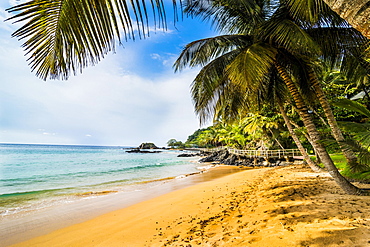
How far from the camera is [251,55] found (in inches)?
151

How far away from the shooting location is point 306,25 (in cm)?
425

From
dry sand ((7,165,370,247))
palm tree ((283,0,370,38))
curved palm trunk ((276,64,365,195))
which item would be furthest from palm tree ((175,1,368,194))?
palm tree ((283,0,370,38))

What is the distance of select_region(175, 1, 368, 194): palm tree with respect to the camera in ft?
12.3

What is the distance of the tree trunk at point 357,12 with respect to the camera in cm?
110

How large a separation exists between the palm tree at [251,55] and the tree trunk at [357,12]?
2.49 meters

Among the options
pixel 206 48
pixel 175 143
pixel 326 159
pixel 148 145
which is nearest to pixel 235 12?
pixel 206 48

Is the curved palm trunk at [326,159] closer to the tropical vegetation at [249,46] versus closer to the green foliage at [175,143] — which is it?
the tropical vegetation at [249,46]

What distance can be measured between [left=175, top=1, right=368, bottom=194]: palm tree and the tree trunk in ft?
8.15

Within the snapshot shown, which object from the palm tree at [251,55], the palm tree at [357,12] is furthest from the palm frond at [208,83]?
the palm tree at [357,12]

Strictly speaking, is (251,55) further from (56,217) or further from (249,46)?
(56,217)

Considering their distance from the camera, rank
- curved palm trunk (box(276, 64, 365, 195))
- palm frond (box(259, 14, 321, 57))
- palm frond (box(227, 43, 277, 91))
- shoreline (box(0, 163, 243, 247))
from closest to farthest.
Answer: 1. palm frond (box(259, 14, 321, 57))
2. palm frond (box(227, 43, 277, 91))
3. curved palm trunk (box(276, 64, 365, 195))
4. shoreline (box(0, 163, 243, 247))

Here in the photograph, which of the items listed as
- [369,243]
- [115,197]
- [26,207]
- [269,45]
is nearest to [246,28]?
[269,45]

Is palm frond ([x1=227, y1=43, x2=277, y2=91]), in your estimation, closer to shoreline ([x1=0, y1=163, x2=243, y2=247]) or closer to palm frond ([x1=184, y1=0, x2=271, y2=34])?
palm frond ([x1=184, y1=0, x2=271, y2=34])

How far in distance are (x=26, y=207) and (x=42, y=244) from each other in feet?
12.9
